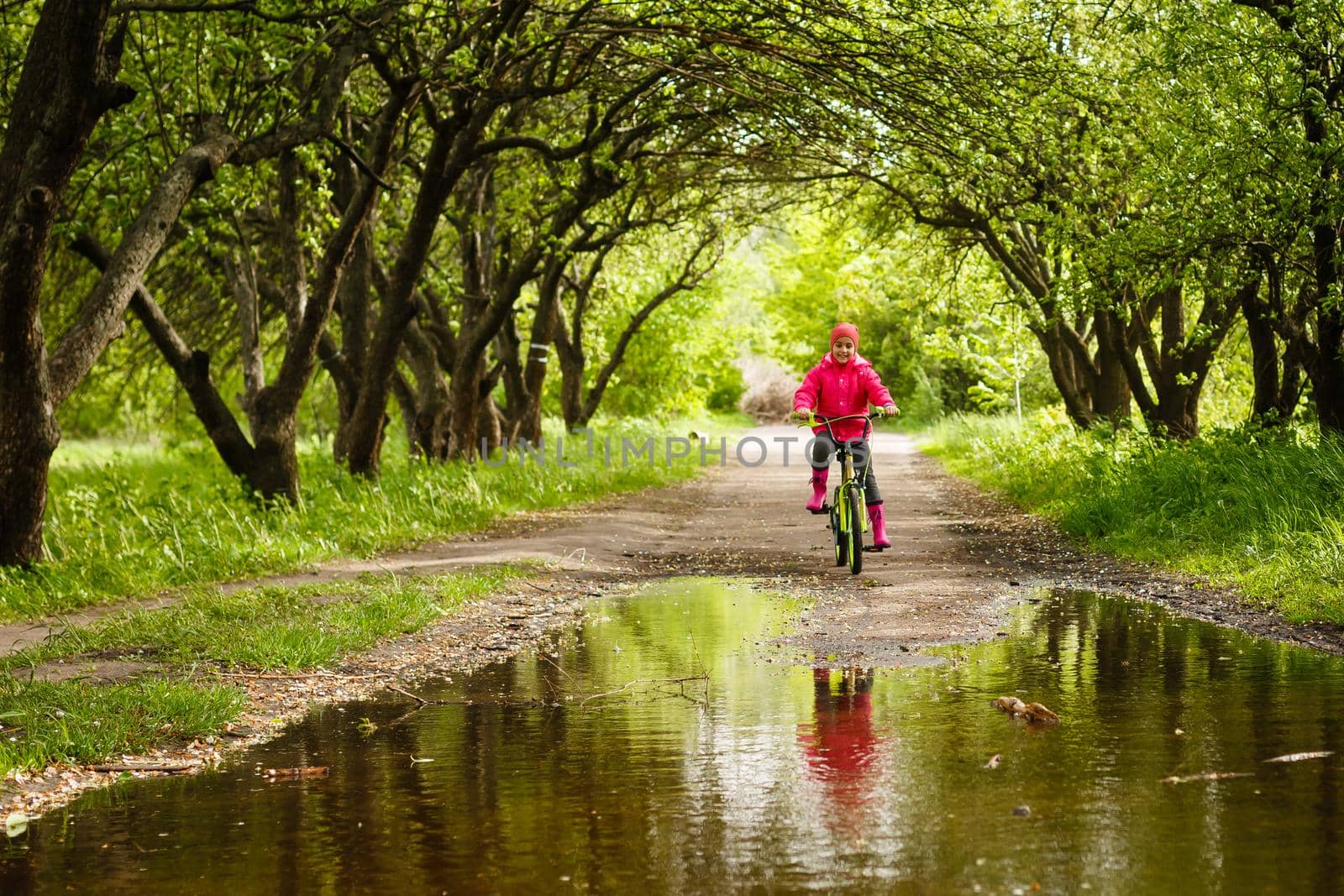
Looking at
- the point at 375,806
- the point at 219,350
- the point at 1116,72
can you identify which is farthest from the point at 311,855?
the point at 219,350

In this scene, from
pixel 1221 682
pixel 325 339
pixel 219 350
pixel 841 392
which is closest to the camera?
pixel 1221 682

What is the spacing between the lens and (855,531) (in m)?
11.8

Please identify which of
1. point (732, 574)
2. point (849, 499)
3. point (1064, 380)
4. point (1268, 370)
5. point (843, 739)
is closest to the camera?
point (843, 739)

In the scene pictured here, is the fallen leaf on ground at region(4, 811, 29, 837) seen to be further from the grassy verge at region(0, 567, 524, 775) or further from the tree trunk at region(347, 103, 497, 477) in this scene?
the tree trunk at region(347, 103, 497, 477)

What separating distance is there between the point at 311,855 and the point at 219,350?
24572 millimetres

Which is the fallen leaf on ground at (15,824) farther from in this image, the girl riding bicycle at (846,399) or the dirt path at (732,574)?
the girl riding bicycle at (846,399)

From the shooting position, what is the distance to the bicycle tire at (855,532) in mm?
11773

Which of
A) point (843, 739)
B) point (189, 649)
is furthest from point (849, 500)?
point (843, 739)

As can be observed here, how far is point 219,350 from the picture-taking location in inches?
1089

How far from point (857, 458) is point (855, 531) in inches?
24.3

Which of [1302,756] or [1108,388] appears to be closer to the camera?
[1302,756]

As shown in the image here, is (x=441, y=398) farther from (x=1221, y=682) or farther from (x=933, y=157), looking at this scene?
(x=1221, y=682)

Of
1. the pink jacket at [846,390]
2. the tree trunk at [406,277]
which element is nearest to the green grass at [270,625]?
the pink jacket at [846,390]

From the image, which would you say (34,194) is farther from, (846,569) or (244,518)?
(846,569)
